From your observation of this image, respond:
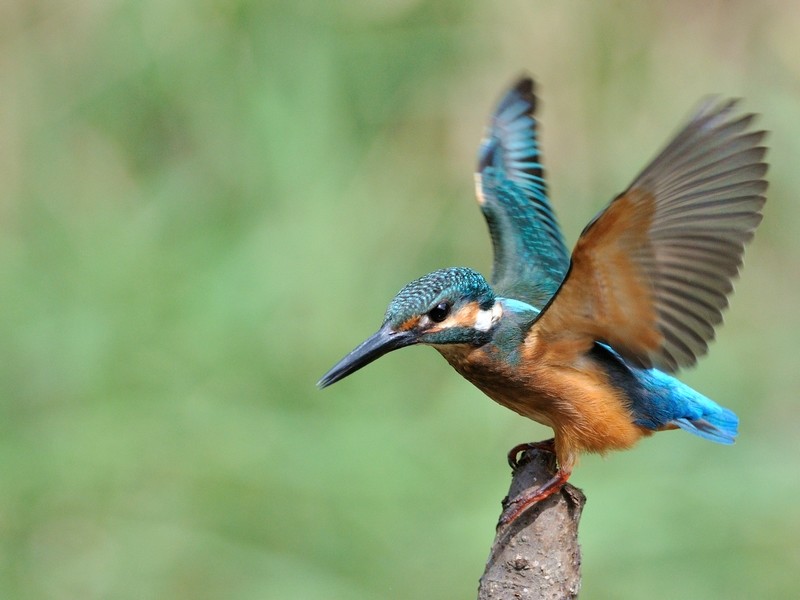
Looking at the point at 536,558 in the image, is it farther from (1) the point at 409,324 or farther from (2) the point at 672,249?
(2) the point at 672,249

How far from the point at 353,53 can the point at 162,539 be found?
1.71m

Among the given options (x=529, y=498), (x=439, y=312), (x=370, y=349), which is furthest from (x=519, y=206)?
(x=529, y=498)

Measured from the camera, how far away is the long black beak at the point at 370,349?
8.20ft

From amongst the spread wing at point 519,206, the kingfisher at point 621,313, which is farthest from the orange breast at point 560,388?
the spread wing at point 519,206

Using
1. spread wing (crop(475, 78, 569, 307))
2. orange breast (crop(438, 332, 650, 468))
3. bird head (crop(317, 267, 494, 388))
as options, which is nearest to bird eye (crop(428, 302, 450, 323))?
bird head (crop(317, 267, 494, 388))

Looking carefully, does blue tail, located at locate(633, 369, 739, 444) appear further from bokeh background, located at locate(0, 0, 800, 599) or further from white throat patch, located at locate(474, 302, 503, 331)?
bokeh background, located at locate(0, 0, 800, 599)

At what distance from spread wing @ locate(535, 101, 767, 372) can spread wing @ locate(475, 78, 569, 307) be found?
48cm

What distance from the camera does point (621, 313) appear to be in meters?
2.56

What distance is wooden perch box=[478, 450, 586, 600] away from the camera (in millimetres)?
2049

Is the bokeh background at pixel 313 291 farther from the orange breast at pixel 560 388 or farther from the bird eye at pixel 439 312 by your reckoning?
the bird eye at pixel 439 312

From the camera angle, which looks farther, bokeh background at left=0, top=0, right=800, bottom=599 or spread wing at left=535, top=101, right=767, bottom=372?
bokeh background at left=0, top=0, right=800, bottom=599

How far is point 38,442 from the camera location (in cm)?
381

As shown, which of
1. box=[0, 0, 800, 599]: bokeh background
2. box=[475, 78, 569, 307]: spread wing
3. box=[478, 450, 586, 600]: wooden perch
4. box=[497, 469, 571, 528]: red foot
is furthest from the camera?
box=[0, 0, 800, 599]: bokeh background

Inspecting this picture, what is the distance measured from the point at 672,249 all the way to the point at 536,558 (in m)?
0.70
